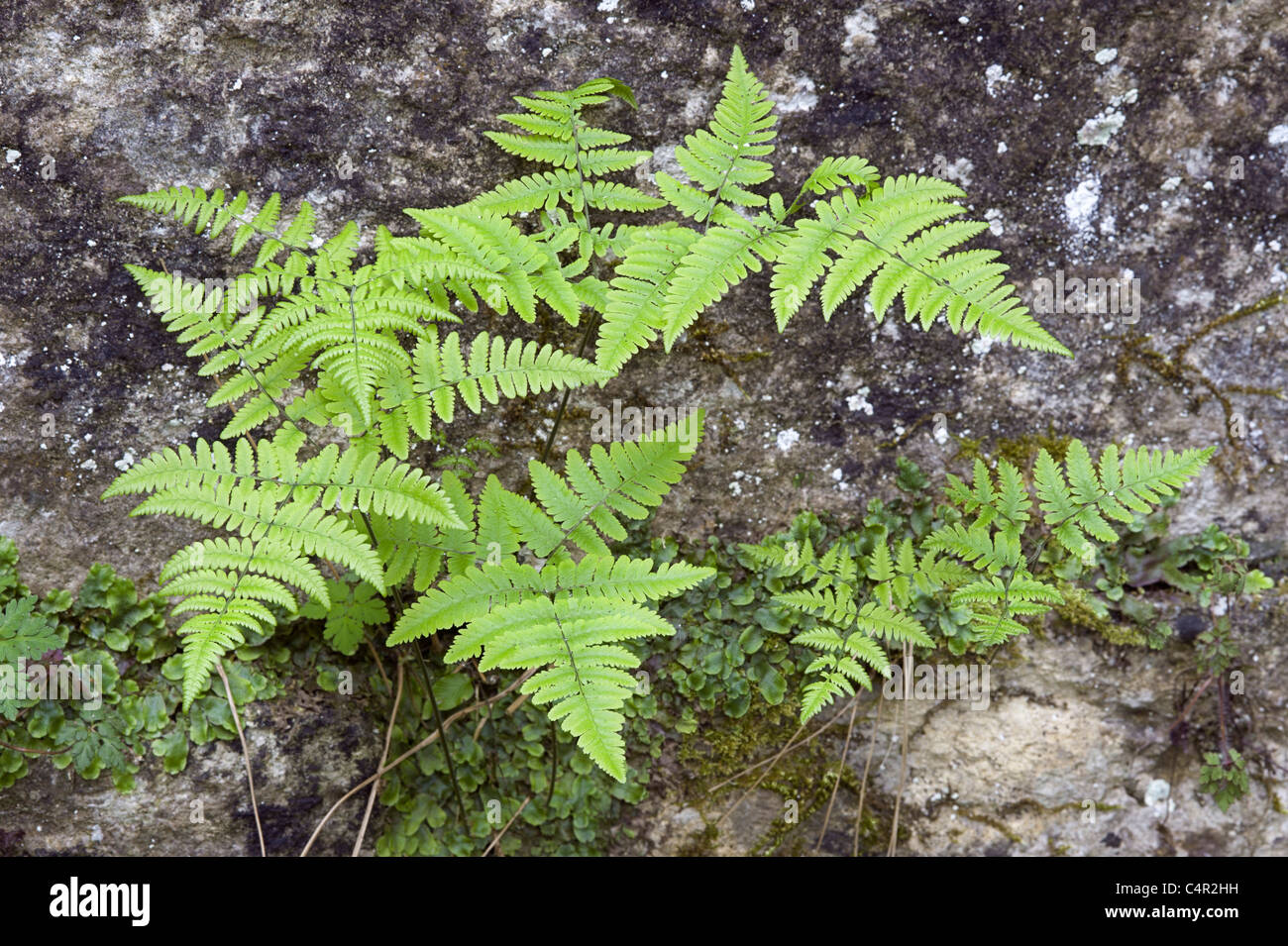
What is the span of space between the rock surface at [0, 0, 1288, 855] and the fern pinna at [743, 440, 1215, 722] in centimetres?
32

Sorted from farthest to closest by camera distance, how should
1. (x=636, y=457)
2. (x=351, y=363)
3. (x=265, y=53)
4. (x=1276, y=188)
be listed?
(x=1276, y=188) < (x=265, y=53) < (x=636, y=457) < (x=351, y=363)

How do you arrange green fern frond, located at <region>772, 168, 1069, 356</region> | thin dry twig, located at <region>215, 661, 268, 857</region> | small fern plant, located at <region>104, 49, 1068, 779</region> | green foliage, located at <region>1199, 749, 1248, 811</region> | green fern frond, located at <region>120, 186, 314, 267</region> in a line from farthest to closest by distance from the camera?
1. green foliage, located at <region>1199, 749, 1248, 811</region>
2. thin dry twig, located at <region>215, 661, 268, 857</region>
3. green fern frond, located at <region>120, 186, 314, 267</region>
4. green fern frond, located at <region>772, 168, 1069, 356</region>
5. small fern plant, located at <region>104, 49, 1068, 779</region>

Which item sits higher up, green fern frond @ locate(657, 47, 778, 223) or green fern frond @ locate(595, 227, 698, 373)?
green fern frond @ locate(657, 47, 778, 223)

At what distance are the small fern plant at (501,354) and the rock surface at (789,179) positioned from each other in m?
0.32

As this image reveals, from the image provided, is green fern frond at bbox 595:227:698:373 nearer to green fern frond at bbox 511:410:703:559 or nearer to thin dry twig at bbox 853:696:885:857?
green fern frond at bbox 511:410:703:559

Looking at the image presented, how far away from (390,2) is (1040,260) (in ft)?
9.76

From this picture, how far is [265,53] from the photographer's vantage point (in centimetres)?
384

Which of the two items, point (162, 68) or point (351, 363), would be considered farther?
point (162, 68)

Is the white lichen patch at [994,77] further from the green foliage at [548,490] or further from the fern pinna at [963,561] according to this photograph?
the fern pinna at [963,561]

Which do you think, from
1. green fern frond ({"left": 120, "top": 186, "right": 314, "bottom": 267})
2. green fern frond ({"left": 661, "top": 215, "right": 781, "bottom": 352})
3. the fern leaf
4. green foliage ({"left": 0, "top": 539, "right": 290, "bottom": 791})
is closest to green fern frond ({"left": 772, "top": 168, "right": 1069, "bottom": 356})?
green fern frond ({"left": 661, "top": 215, "right": 781, "bottom": 352})

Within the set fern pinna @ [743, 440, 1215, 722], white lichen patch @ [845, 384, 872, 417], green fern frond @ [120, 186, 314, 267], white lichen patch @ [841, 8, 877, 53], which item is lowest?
fern pinna @ [743, 440, 1215, 722]

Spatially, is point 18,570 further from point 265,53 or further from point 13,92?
point 265,53

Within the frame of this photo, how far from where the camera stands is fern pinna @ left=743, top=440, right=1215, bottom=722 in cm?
378

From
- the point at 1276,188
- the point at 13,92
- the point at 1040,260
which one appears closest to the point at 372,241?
the point at 13,92
